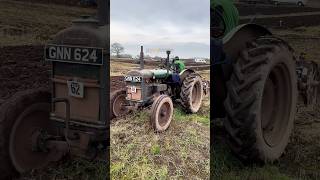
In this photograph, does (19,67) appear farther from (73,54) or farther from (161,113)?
(161,113)

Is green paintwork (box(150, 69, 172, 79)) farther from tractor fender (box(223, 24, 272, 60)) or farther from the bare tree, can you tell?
tractor fender (box(223, 24, 272, 60))

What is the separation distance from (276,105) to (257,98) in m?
0.70

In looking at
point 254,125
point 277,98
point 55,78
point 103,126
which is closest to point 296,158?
point 277,98

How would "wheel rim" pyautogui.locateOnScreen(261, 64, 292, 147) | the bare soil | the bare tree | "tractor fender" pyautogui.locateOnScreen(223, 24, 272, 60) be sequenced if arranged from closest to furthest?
the bare tree < the bare soil < "tractor fender" pyautogui.locateOnScreen(223, 24, 272, 60) < "wheel rim" pyautogui.locateOnScreen(261, 64, 292, 147)

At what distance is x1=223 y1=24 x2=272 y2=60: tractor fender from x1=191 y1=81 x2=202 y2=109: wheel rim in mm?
331

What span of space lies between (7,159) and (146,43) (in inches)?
46.6

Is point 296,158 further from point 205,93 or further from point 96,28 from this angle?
point 96,28

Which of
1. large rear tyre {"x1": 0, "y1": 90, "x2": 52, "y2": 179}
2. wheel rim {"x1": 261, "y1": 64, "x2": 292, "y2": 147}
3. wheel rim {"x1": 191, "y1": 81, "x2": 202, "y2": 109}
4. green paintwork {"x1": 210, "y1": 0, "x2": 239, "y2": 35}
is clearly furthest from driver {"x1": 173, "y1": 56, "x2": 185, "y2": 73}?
wheel rim {"x1": 261, "y1": 64, "x2": 292, "y2": 147}

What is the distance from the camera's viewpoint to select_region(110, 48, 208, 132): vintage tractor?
8.58 ft

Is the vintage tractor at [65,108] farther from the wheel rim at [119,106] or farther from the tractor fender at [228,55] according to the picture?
the tractor fender at [228,55]

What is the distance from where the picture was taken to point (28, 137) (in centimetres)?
306

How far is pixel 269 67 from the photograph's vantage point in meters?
3.11

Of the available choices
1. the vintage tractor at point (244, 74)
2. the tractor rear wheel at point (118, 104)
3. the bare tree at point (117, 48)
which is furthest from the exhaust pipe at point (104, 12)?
the vintage tractor at point (244, 74)

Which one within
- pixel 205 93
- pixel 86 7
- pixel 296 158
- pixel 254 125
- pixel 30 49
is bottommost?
pixel 296 158
